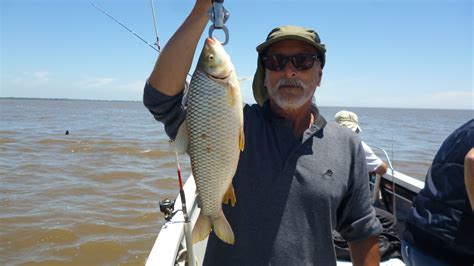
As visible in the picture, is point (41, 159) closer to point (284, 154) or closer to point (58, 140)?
point (58, 140)

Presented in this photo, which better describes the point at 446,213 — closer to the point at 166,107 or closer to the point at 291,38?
the point at 291,38

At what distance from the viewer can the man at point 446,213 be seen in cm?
245

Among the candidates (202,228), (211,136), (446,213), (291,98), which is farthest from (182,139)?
(446,213)

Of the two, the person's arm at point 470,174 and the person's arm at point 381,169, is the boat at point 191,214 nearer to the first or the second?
the person's arm at point 381,169

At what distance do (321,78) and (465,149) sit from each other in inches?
40.4

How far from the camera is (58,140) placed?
21188 mm

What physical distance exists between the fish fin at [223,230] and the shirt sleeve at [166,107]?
0.48 meters

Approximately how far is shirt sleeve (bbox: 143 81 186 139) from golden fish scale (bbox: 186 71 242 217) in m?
0.19

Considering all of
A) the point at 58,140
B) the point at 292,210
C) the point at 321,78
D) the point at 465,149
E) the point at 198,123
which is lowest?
the point at 58,140

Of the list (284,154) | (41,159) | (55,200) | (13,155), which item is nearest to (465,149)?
(284,154)

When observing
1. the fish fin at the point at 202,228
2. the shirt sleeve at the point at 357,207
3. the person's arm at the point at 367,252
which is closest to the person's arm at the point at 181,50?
the fish fin at the point at 202,228

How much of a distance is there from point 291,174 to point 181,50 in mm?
807

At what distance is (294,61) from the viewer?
2.05 metres

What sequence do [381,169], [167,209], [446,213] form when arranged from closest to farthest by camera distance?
[446,213]
[167,209]
[381,169]
